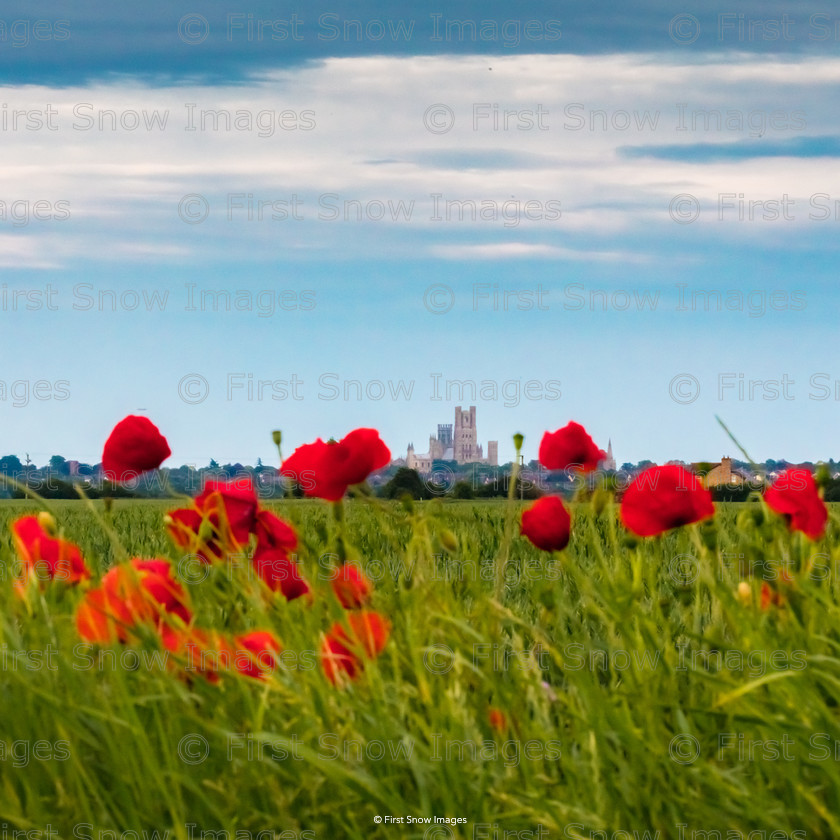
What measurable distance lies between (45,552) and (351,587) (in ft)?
2.33

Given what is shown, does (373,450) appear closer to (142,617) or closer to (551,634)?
(142,617)

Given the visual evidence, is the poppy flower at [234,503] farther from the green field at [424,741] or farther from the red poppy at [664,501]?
the red poppy at [664,501]

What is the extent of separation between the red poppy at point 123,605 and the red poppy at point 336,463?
1.29ft

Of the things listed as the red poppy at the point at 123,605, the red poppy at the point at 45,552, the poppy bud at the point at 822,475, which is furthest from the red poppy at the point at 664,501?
the red poppy at the point at 45,552

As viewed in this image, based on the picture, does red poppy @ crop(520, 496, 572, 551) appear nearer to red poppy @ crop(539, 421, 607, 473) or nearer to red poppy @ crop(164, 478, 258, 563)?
red poppy @ crop(539, 421, 607, 473)

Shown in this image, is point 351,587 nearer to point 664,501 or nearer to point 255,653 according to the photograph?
point 255,653

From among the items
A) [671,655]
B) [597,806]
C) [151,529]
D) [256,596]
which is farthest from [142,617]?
[151,529]

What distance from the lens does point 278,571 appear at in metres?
2.14

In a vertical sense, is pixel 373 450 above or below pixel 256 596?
above

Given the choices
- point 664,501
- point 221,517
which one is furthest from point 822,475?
point 221,517

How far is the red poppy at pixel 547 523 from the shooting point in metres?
2.21

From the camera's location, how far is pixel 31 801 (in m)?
1.59

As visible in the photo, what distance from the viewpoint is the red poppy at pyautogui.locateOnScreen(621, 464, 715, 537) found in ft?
6.88

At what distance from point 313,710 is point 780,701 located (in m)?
0.84
